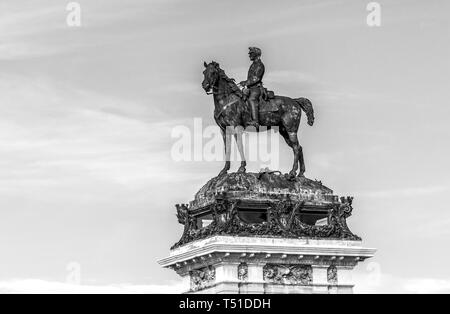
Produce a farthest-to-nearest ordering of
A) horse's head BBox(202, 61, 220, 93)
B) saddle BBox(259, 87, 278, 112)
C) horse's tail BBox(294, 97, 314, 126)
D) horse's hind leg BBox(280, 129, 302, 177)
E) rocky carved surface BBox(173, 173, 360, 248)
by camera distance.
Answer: horse's tail BBox(294, 97, 314, 126) → horse's hind leg BBox(280, 129, 302, 177) → saddle BBox(259, 87, 278, 112) → horse's head BBox(202, 61, 220, 93) → rocky carved surface BBox(173, 173, 360, 248)

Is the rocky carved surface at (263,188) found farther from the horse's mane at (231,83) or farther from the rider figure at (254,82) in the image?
the horse's mane at (231,83)

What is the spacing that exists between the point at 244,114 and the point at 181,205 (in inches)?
184

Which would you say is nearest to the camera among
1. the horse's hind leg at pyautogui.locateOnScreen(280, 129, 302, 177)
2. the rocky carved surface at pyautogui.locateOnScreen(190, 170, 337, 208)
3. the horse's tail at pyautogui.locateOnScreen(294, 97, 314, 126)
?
the rocky carved surface at pyautogui.locateOnScreen(190, 170, 337, 208)

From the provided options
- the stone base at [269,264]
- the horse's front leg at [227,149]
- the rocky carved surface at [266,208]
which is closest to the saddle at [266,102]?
the horse's front leg at [227,149]

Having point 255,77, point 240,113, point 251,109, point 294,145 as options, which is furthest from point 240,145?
point 255,77

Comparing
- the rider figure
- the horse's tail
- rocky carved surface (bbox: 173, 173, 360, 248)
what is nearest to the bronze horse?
the horse's tail

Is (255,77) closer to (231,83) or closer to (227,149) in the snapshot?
(231,83)

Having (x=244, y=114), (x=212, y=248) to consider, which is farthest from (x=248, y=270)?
(x=244, y=114)

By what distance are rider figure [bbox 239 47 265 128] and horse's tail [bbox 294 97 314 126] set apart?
190 centimetres

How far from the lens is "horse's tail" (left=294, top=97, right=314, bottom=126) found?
7625 centimetres

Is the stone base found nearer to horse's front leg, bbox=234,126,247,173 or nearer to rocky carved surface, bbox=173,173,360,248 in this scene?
rocky carved surface, bbox=173,173,360,248
